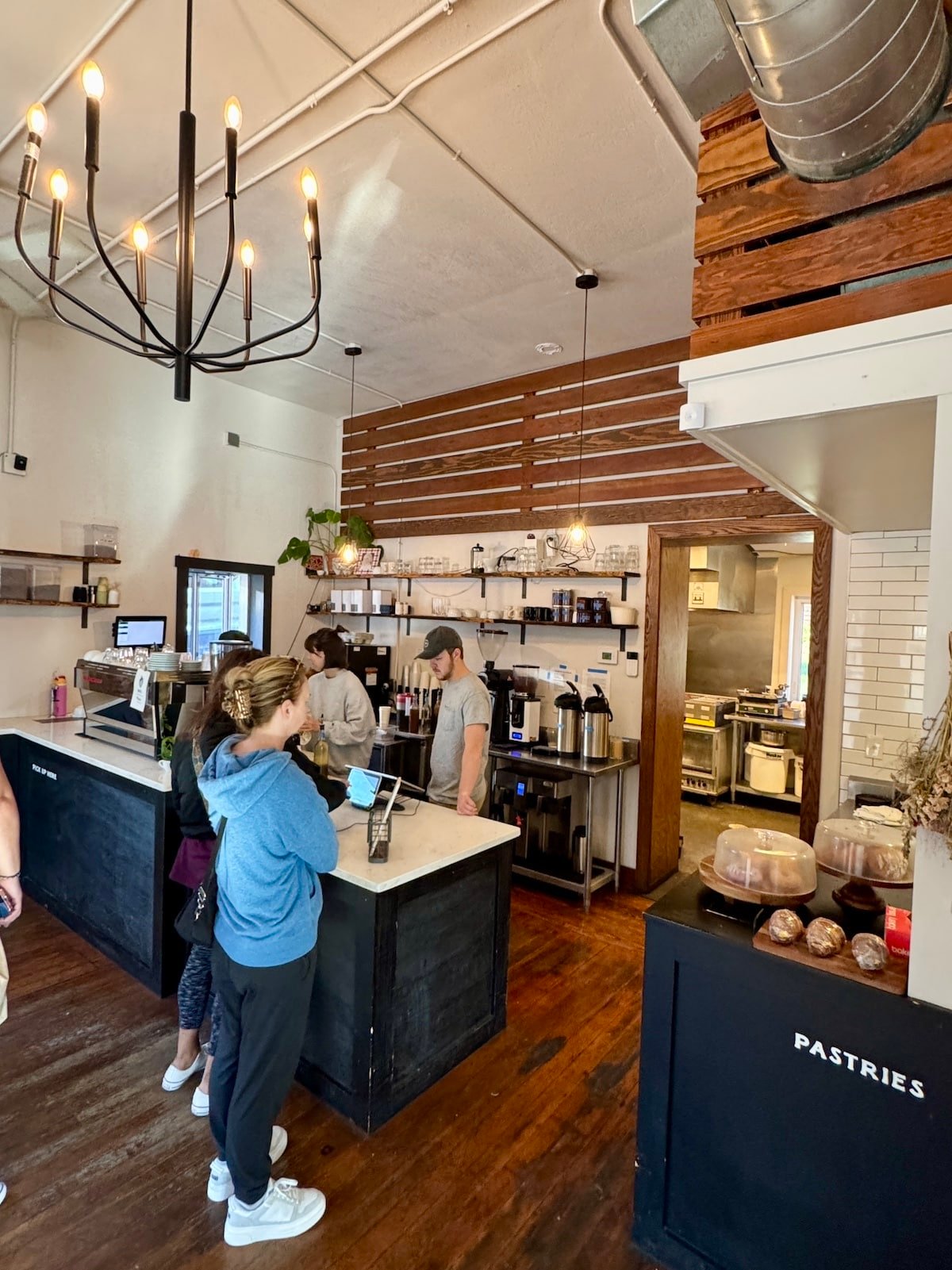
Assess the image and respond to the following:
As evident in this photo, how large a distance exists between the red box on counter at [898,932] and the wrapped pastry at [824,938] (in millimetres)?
98

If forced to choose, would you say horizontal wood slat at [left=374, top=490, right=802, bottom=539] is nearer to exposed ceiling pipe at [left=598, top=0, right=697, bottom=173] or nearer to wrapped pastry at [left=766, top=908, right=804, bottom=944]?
exposed ceiling pipe at [left=598, top=0, right=697, bottom=173]

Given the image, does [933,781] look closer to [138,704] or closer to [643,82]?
[643,82]

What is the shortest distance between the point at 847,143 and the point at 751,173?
293mm

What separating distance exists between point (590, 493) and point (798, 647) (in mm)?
4148

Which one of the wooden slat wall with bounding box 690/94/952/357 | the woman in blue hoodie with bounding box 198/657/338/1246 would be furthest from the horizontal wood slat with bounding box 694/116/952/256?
the woman in blue hoodie with bounding box 198/657/338/1246

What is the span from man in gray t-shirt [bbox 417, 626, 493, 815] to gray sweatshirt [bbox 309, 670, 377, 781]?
447 mm

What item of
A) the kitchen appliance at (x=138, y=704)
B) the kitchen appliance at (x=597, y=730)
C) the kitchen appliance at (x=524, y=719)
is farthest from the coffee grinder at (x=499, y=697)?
the kitchen appliance at (x=138, y=704)

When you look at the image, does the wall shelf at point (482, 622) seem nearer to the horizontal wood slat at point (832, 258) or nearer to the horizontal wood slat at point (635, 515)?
the horizontal wood slat at point (635, 515)

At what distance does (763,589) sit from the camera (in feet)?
24.8

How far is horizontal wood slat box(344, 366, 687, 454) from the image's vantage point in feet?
14.2

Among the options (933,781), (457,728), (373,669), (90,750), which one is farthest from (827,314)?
(373,669)

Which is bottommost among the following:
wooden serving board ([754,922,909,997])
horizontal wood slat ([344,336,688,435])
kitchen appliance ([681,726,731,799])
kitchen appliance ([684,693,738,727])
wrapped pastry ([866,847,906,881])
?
kitchen appliance ([681,726,731,799])

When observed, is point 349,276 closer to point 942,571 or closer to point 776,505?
point 776,505

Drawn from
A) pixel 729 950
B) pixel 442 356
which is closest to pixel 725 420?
pixel 729 950
